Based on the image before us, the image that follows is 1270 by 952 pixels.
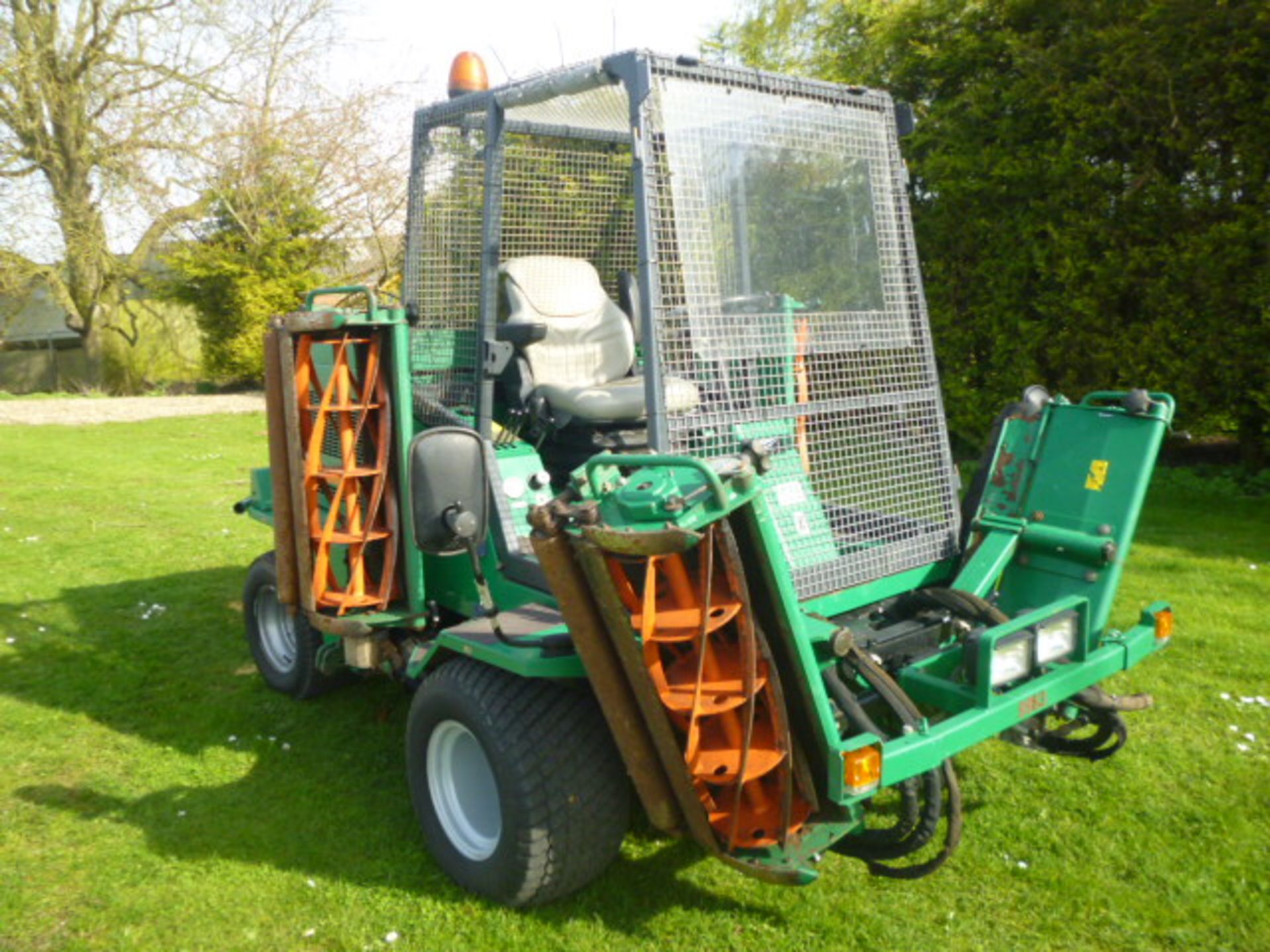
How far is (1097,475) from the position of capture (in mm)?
3316

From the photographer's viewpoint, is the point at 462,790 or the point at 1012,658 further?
the point at 462,790

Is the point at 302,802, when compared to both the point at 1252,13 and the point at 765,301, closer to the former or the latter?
the point at 765,301

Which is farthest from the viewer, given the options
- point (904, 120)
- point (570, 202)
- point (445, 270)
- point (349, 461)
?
point (570, 202)

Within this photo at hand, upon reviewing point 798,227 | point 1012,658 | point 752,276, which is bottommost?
point 1012,658

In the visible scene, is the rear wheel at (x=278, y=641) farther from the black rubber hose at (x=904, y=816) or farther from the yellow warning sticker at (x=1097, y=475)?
the yellow warning sticker at (x=1097, y=475)

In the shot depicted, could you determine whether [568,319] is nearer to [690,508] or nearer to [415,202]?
[415,202]

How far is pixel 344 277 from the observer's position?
1728cm

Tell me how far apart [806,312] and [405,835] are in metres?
2.19

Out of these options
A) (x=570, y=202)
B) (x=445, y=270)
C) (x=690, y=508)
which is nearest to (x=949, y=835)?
(x=690, y=508)

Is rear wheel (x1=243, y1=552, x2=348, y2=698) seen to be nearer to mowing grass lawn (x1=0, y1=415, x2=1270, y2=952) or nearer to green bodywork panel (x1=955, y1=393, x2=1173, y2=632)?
mowing grass lawn (x1=0, y1=415, x2=1270, y2=952)

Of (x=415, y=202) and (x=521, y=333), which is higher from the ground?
(x=415, y=202)

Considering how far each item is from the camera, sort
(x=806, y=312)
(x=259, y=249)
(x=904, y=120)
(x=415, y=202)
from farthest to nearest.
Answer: (x=259, y=249)
(x=415, y=202)
(x=904, y=120)
(x=806, y=312)

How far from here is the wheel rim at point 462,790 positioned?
10.1 feet

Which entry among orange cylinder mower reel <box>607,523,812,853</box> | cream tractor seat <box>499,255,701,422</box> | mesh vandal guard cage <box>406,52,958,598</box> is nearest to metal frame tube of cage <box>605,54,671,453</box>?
mesh vandal guard cage <box>406,52,958,598</box>
